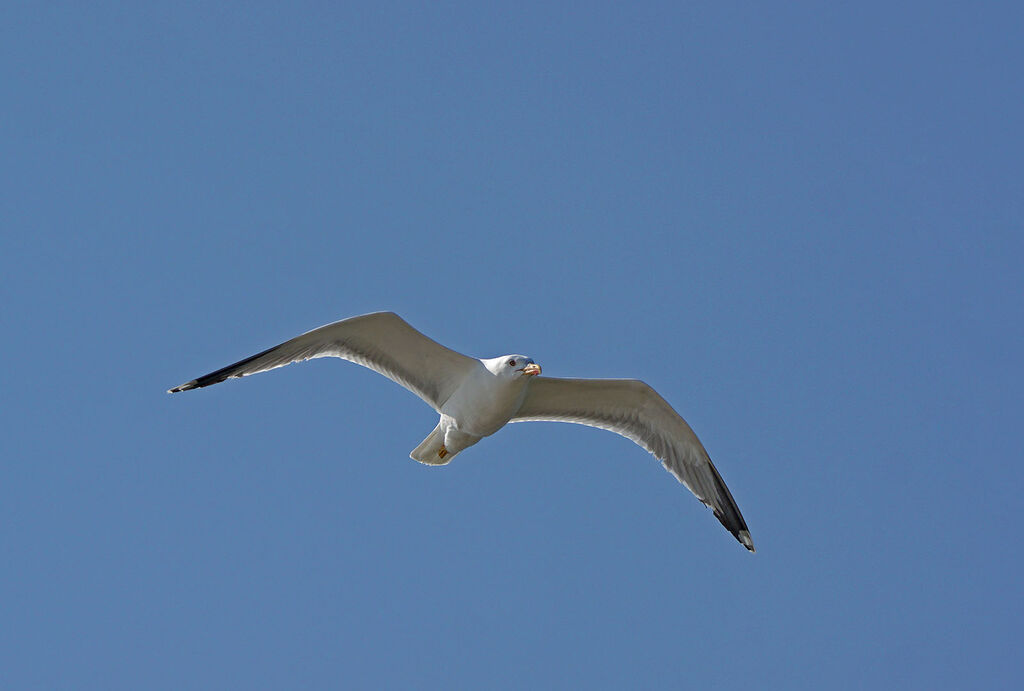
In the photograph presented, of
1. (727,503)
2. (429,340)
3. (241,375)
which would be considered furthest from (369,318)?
(727,503)

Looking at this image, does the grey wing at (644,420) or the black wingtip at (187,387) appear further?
the grey wing at (644,420)

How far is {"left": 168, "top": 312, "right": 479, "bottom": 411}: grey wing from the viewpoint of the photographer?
505 inches

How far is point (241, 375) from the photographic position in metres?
12.9

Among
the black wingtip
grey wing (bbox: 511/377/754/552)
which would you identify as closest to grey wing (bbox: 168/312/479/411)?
the black wingtip

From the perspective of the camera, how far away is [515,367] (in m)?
12.7

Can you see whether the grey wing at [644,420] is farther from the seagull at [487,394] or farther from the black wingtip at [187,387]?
the black wingtip at [187,387]

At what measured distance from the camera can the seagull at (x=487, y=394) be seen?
12852 millimetres

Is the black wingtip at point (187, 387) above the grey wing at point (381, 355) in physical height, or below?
below

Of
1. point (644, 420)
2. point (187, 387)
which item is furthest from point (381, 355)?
point (644, 420)

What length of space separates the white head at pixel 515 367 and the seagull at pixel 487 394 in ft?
0.03

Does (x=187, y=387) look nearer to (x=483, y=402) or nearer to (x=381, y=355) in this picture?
(x=381, y=355)

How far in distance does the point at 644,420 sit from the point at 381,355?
328 cm

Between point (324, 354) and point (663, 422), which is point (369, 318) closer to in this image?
point (324, 354)

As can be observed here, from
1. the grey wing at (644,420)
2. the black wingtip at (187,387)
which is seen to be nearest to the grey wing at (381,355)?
the black wingtip at (187,387)
